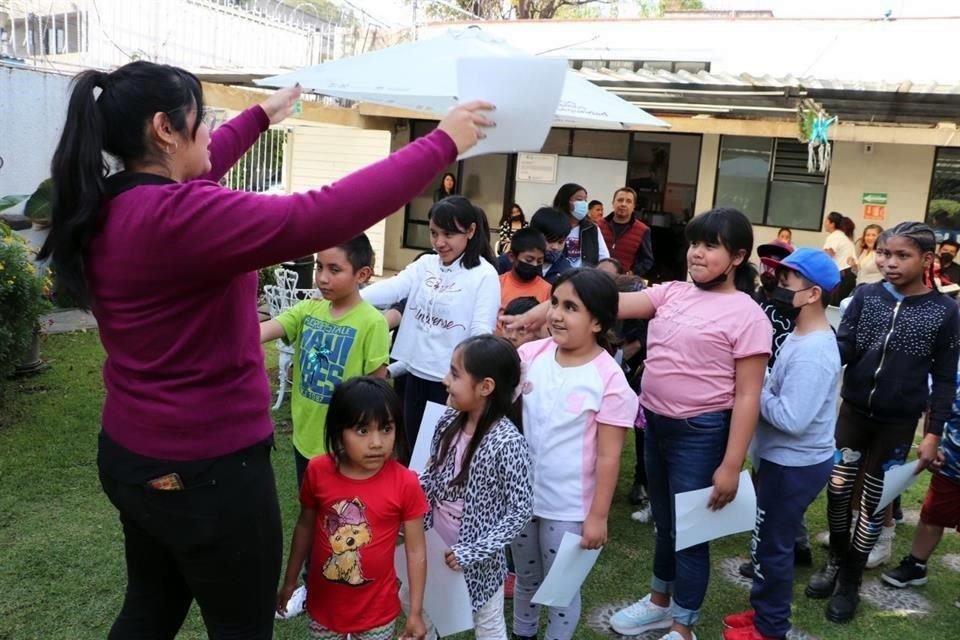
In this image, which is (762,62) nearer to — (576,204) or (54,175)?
(576,204)

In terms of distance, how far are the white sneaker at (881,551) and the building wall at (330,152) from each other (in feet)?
32.5

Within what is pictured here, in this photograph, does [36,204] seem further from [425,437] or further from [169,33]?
[425,437]

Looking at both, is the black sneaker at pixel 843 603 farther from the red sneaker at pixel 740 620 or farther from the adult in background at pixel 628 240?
the adult in background at pixel 628 240

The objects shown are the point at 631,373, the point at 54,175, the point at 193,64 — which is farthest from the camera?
the point at 193,64

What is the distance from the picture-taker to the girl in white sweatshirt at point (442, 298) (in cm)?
349

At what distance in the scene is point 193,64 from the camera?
1164cm

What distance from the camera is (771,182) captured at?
38.4 ft

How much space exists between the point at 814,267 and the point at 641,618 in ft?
5.05

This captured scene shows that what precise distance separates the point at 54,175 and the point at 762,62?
1227cm

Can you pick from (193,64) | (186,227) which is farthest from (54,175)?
(193,64)

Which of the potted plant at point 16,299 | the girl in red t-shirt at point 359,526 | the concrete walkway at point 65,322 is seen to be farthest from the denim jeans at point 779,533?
the concrete walkway at point 65,322

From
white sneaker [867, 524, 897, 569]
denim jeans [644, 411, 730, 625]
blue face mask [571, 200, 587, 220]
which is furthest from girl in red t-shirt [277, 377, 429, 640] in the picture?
blue face mask [571, 200, 587, 220]

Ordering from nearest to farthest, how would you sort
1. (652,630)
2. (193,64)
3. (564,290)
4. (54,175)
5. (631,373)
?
(54,175) → (564,290) → (652,630) → (631,373) → (193,64)

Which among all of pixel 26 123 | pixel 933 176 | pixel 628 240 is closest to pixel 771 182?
pixel 933 176
